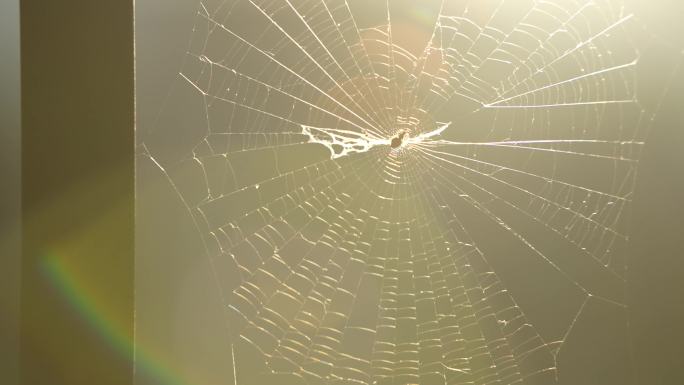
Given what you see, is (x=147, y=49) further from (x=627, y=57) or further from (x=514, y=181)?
(x=627, y=57)

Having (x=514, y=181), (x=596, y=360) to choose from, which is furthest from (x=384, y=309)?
(x=596, y=360)

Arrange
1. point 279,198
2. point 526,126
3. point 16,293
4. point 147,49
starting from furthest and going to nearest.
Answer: point 526,126 < point 279,198 < point 147,49 < point 16,293

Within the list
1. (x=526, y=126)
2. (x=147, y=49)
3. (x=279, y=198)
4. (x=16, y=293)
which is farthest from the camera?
(x=526, y=126)

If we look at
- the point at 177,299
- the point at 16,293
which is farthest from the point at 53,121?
the point at 177,299

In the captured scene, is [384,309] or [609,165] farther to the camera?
[609,165]

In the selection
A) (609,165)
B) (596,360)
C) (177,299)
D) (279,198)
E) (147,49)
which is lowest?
(596,360)

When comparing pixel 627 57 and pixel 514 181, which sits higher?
pixel 627 57
